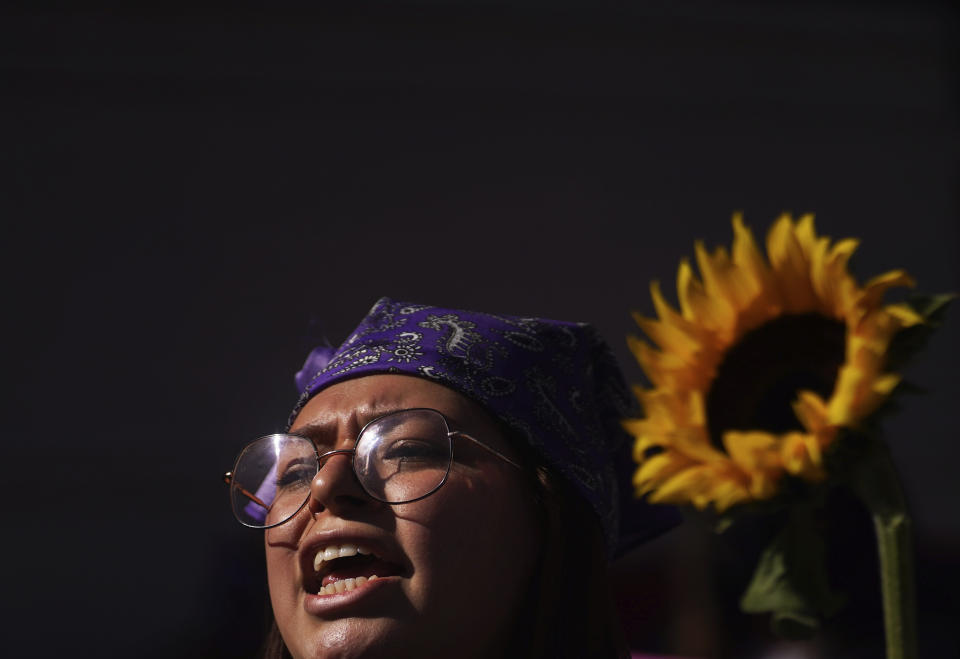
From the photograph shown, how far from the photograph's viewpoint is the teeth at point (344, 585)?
1515mm

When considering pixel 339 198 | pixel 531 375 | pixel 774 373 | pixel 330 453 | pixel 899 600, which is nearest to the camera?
pixel 899 600

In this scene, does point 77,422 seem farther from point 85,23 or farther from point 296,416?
point 296,416

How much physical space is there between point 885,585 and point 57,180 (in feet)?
15.1

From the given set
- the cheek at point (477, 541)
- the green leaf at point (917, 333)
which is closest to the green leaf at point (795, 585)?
the green leaf at point (917, 333)

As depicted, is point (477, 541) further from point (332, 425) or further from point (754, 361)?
point (754, 361)

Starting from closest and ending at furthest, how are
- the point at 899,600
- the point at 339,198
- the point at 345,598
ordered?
the point at 899,600 → the point at 345,598 → the point at 339,198

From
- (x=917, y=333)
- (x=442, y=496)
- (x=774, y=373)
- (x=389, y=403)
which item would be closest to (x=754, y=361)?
(x=774, y=373)

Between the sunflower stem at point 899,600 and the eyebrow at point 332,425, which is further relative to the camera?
the eyebrow at point 332,425

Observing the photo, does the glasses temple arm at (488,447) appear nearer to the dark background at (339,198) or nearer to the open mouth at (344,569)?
the open mouth at (344,569)

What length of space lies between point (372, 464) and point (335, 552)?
0.42ft

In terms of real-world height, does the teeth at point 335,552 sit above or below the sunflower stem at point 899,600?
above

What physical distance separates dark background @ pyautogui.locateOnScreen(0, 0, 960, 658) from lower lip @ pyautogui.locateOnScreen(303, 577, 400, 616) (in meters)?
2.82

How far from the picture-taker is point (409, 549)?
59.9 inches

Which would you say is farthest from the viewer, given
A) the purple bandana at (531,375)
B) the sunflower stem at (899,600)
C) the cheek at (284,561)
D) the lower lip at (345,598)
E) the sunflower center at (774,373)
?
the purple bandana at (531,375)
